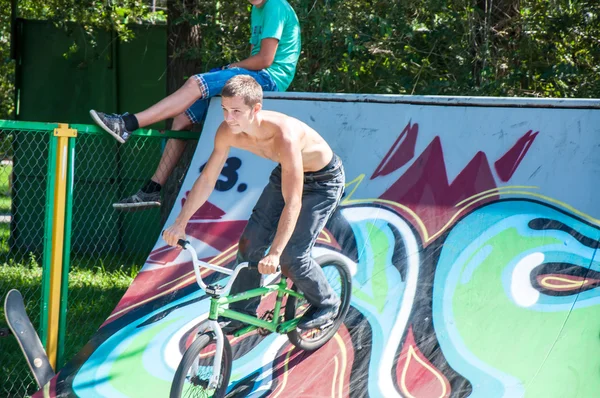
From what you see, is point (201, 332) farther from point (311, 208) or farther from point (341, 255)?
point (341, 255)

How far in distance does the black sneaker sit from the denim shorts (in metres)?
2.13

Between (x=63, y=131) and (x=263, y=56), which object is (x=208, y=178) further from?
(x=263, y=56)

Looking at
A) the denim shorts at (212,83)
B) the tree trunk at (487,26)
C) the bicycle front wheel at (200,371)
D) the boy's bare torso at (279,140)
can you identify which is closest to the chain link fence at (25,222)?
the denim shorts at (212,83)

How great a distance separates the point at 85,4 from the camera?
8.45 meters

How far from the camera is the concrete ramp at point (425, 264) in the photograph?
4.33 metres

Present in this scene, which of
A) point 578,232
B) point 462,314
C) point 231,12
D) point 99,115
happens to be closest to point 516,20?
point 231,12

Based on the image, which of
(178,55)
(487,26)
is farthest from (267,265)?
(487,26)

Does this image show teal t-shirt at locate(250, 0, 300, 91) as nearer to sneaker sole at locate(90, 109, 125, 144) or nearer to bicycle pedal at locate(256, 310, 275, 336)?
sneaker sole at locate(90, 109, 125, 144)

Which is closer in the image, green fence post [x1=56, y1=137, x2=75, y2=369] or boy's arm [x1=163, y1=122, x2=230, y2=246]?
boy's arm [x1=163, y1=122, x2=230, y2=246]

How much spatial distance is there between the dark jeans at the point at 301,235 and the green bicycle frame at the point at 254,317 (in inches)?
4.1

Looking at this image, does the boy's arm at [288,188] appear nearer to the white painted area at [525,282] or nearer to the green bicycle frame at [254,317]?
the green bicycle frame at [254,317]

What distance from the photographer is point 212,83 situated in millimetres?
5656

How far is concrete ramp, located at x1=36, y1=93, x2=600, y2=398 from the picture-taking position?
14.2ft

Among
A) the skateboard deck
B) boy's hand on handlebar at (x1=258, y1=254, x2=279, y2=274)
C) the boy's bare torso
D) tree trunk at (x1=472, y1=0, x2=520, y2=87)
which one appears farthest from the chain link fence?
tree trunk at (x1=472, y1=0, x2=520, y2=87)
